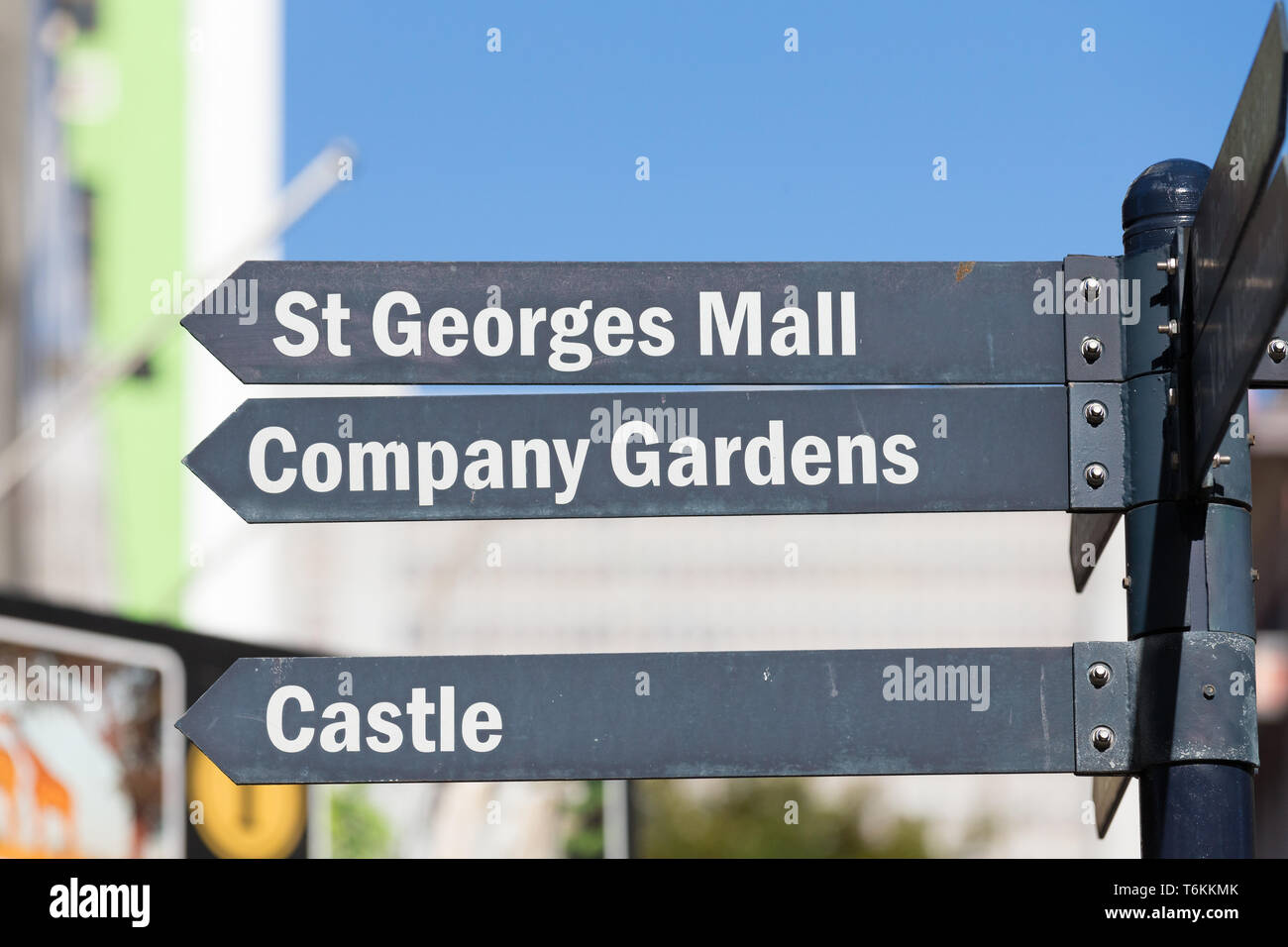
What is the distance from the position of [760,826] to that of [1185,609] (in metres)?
53.6

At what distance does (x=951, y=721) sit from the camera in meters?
3.15

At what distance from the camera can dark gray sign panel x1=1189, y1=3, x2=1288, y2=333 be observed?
2.37 m

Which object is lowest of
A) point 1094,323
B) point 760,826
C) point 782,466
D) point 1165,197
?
point 760,826

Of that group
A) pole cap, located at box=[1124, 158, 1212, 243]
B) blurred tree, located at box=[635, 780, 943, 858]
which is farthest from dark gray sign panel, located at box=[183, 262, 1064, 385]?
blurred tree, located at box=[635, 780, 943, 858]

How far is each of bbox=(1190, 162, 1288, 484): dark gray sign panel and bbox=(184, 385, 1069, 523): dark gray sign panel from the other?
0.29 meters

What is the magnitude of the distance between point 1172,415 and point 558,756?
47.6 inches

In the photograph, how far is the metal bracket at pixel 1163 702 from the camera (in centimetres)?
Result: 305

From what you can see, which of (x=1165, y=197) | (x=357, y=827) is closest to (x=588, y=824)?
(x=357, y=827)

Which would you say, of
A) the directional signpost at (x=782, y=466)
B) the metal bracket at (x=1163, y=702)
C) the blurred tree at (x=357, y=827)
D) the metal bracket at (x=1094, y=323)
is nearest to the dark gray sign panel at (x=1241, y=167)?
the directional signpost at (x=782, y=466)

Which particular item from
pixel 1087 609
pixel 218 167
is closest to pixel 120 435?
pixel 218 167

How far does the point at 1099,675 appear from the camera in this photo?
10.3ft

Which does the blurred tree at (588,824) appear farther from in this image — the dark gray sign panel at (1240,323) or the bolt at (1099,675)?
the dark gray sign panel at (1240,323)

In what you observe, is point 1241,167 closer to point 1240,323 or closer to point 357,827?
point 1240,323

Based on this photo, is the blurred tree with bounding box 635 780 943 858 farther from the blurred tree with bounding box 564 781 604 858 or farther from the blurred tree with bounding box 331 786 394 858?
the blurred tree with bounding box 331 786 394 858
